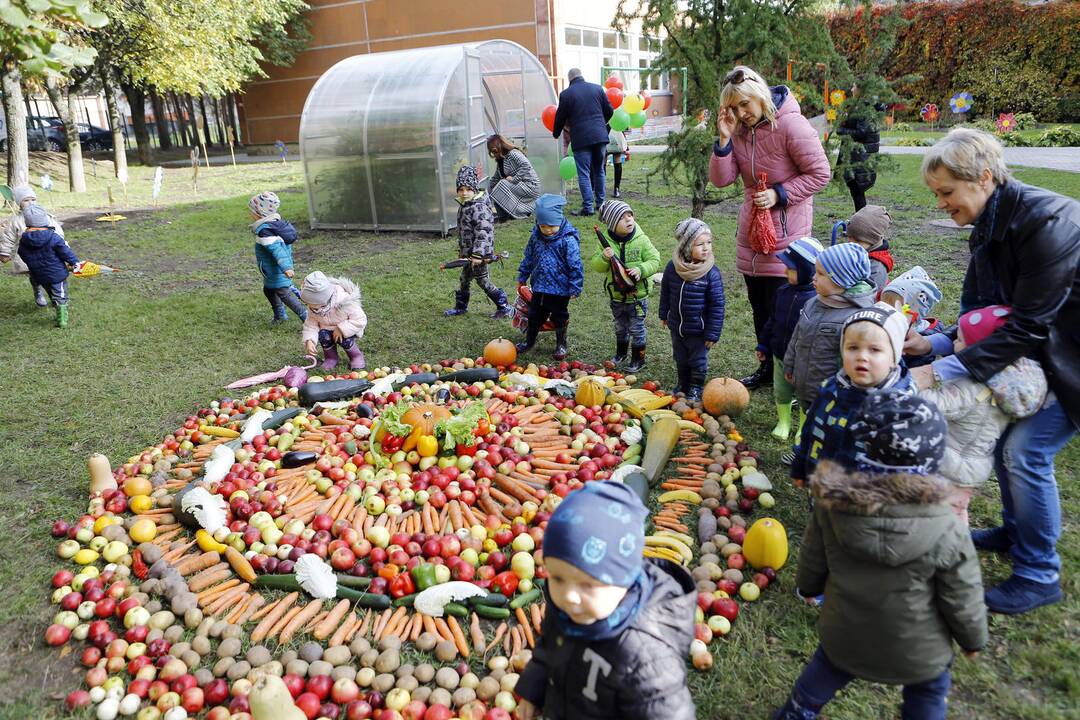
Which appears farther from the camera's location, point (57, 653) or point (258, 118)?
point (258, 118)

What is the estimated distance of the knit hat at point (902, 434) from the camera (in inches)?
95.4

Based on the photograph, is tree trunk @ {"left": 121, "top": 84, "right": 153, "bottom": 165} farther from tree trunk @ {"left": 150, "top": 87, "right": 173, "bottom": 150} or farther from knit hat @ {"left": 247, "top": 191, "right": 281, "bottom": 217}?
knit hat @ {"left": 247, "top": 191, "right": 281, "bottom": 217}

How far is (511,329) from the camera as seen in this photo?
26.1 ft

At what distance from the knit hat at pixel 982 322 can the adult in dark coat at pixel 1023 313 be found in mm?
74

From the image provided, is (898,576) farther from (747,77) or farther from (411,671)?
(747,77)

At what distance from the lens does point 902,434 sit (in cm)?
243

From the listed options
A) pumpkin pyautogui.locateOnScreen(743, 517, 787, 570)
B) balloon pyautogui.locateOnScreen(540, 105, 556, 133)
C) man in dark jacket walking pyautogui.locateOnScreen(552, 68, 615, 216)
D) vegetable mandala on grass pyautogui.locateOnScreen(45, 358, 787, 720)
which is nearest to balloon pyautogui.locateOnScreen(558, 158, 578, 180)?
balloon pyautogui.locateOnScreen(540, 105, 556, 133)

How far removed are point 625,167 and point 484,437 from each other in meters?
16.1

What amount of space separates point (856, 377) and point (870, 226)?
2292mm

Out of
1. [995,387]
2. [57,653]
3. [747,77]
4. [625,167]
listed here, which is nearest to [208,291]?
[57,653]

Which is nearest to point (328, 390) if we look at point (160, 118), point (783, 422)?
point (783, 422)

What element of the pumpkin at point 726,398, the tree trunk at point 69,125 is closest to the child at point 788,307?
the pumpkin at point 726,398

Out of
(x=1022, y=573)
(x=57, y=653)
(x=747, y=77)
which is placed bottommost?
(x=57, y=653)

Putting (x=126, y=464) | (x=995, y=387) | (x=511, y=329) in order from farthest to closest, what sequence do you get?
(x=511, y=329) < (x=126, y=464) < (x=995, y=387)
